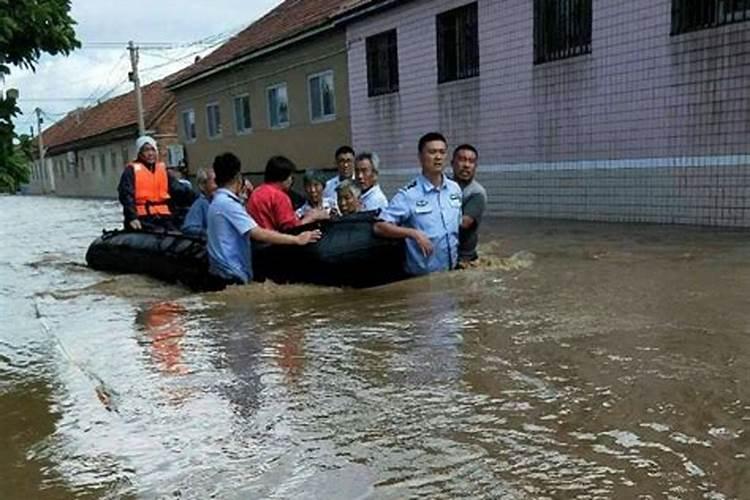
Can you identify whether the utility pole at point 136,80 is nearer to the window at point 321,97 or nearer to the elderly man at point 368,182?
the window at point 321,97

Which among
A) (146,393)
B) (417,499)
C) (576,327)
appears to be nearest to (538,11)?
(576,327)

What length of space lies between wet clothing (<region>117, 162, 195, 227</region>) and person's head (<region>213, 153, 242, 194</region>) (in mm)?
3363

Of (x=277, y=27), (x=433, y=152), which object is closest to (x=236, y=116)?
(x=277, y=27)

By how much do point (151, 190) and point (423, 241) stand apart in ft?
16.6

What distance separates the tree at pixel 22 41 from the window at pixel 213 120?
21.6 m

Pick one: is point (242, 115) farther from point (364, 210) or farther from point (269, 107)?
point (364, 210)

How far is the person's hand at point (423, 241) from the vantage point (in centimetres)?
653

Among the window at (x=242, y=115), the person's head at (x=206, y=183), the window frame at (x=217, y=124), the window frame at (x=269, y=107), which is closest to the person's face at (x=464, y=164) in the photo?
the person's head at (x=206, y=183)

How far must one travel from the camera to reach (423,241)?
655 centimetres

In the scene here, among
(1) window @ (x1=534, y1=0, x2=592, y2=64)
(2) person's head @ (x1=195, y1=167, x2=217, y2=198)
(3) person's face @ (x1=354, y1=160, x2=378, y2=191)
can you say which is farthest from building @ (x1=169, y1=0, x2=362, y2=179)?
(3) person's face @ (x1=354, y1=160, x2=378, y2=191)

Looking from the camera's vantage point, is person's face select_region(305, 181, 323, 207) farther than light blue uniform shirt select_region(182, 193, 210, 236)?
No

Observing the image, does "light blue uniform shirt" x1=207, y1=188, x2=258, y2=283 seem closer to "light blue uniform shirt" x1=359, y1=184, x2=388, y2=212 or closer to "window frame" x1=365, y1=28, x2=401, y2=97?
"light blue uniform shirt" x1=359, y1=184, x2=388, y2=212

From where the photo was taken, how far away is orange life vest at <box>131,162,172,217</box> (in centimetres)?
1004

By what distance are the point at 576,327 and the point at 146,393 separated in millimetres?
2757
